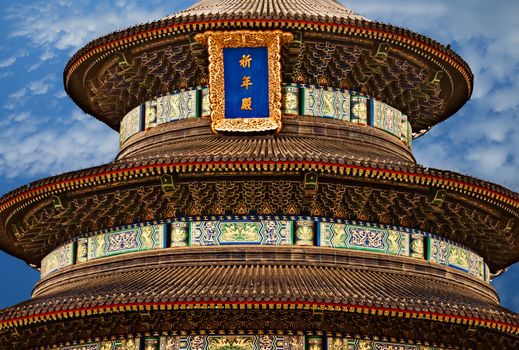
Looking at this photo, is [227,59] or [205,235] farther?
[227,59]

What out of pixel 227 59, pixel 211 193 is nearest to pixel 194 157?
pixel 211 193

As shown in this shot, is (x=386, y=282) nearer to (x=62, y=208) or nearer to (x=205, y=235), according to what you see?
(x=205, y=235)

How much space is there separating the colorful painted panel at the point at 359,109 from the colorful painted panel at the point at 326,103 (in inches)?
5.7

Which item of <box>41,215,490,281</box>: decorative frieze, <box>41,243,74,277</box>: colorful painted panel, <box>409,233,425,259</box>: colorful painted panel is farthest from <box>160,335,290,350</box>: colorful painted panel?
<box>41,243,74,277</box>: colorful painted panel

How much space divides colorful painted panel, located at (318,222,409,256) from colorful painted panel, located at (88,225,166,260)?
12.1 ft

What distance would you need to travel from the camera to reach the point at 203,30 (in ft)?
86.6

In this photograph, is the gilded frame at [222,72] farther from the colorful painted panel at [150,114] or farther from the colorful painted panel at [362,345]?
the colorful painted panel at [362,345]

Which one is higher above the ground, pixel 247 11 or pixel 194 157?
pixel 247 11

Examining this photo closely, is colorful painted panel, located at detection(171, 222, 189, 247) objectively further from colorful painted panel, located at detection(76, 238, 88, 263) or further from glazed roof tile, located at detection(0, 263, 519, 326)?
colorful painted panel, located at detection(76, 238, 88, 263)

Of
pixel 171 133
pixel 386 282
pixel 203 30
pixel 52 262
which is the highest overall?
pixel 203 30

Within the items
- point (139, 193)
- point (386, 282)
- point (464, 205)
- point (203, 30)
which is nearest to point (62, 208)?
point (139, 193)

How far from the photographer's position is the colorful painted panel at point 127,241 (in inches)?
983

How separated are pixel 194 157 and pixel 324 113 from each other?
4.66 m

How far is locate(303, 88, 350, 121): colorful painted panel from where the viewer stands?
2709 centimetres
